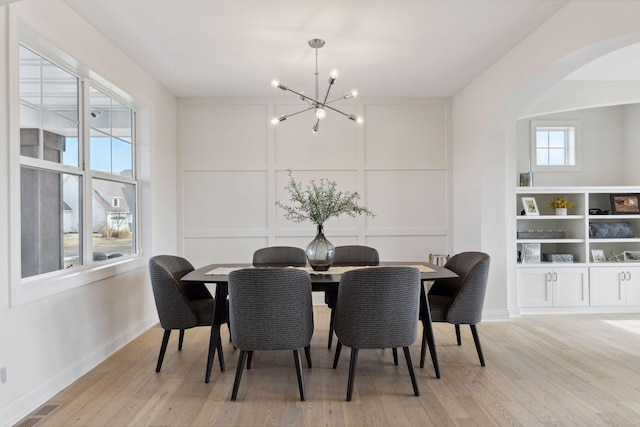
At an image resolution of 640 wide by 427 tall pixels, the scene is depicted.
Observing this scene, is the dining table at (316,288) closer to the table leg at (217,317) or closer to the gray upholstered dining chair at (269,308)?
the table leg at (217,317)

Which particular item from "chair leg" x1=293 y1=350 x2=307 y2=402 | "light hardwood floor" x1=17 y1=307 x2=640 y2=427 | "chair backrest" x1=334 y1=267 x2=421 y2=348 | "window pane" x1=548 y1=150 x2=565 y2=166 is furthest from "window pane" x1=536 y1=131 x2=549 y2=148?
"chair leg" x1=293 y1=350 x2=307 y2=402

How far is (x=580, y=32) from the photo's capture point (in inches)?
121

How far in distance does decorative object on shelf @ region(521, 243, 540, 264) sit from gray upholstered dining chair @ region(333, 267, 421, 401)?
295 cm

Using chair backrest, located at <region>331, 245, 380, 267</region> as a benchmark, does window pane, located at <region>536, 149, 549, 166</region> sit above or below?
above

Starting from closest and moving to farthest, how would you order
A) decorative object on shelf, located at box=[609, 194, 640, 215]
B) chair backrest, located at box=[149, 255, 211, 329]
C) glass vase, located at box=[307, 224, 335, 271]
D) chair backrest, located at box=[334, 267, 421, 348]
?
chair backrest, located at box=[334, 267, 421, 348] → chair backrest, located at box=[149, 255, 211, 329] → glass vase, located at box=[307, 224, 335, 271] → decorative object on shelf, located at box=[609, 194, 640, 215]

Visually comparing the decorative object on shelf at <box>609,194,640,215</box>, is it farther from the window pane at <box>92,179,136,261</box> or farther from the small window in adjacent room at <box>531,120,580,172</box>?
the window pane at <box>92,179,136,261</box>

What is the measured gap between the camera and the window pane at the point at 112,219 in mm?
3774

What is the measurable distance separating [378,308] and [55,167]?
2392mm

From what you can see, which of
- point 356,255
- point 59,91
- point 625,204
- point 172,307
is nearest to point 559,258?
point 625,204

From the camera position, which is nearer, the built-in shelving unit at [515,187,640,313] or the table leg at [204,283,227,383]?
the table leg at [204,283,227,383]

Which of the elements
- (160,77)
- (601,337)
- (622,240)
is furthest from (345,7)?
(622,240)

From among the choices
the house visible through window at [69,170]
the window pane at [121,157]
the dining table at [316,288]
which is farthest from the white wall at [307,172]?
the dining table at [316,288]

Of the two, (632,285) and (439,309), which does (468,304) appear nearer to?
(439,309)

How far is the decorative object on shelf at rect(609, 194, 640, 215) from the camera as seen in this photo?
17.5 ft
